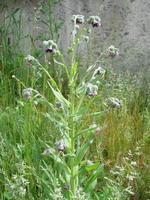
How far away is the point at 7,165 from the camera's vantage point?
363cm

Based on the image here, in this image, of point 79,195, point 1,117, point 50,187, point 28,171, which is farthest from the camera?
point 1,117

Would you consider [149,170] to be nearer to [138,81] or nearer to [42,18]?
[138,81]

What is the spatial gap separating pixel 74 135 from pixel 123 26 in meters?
3.22

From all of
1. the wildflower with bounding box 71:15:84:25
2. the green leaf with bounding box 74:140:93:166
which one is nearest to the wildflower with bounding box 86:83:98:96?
the green leaf with bounding box 74:140:93:166

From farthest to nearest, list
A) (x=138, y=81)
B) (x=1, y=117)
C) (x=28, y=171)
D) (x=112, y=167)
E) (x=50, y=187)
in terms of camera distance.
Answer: (x=138, y=81)
(x=1, y=117)
(x=112, y=167)
(x=28, y=171)
(x=50, y=187)

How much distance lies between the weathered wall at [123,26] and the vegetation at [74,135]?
0.28 metres

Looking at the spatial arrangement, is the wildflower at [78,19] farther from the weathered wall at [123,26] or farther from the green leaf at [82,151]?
the weathered wall at [123,26]

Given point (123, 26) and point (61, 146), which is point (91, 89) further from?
point (123, 26)

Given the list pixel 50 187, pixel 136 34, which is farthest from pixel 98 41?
pixel 50 187

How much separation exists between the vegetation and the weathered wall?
0.28m

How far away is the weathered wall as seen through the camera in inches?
241

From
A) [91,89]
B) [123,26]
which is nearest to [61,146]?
[91,89]

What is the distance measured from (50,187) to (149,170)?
75cm

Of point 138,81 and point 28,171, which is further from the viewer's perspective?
point 138,81
